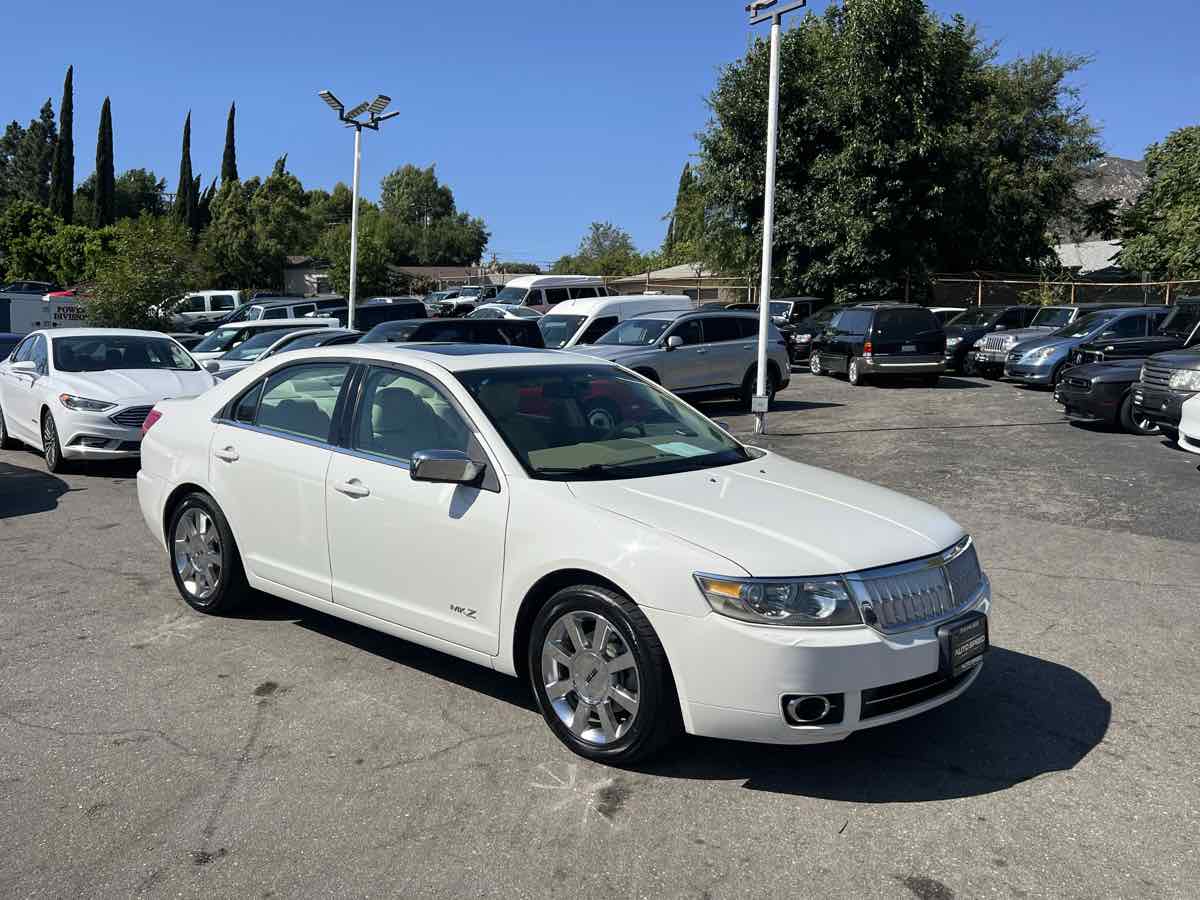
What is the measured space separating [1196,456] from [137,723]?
485 inches

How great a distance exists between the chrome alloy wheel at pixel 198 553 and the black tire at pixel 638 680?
2.64 meters

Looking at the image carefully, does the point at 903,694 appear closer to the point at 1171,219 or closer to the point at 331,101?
the point at 331,101

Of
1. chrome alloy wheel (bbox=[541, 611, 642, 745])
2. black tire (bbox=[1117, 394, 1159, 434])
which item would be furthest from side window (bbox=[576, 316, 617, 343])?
chrome alloy wheel (bbox=[541, 611, 642, 745])

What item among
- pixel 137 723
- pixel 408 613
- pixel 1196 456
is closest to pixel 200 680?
pixel 137 723

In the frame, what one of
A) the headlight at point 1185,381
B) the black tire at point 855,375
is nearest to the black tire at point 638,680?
the headlight at point 1185,381

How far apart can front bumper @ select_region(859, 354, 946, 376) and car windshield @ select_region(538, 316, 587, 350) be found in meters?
6.07

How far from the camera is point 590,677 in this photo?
4.27 meters

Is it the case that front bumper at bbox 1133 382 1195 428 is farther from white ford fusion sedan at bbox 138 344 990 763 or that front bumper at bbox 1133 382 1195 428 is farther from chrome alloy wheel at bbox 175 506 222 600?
chrome alloy wheel at bbox 175 506 222 600

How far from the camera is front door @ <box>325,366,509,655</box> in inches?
181

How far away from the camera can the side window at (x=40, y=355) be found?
12.4m

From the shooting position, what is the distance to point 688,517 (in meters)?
4.21

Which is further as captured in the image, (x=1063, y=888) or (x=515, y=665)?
(x=515, y=665)

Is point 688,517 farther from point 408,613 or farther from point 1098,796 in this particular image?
point 1098,796

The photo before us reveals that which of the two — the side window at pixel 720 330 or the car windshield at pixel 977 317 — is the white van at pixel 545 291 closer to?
the car windshield at pixel 977 317
